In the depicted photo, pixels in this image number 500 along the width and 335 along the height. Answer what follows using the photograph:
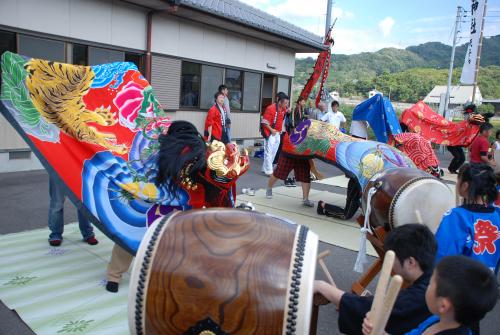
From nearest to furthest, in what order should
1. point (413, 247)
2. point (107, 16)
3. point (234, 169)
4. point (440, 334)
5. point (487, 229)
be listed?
point (440, 334) < point (413, 247) < point (487, 229) < point (234, 169) < point (107, 16)

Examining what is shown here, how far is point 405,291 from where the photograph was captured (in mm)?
1475

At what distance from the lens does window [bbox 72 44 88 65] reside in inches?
237

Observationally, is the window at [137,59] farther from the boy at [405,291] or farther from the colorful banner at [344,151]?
the boy at [405,291]

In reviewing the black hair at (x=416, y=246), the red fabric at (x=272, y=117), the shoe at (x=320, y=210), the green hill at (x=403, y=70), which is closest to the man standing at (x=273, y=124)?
the red fabric at (x=272, y=117)

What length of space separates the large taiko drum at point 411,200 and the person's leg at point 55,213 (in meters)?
2.26

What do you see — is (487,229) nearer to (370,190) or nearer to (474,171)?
(474,171)

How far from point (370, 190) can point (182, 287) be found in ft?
5.84

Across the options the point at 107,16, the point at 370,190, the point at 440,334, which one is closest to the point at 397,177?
the point at 370,190

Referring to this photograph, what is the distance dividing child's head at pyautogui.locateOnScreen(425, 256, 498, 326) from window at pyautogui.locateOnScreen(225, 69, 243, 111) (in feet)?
26.4

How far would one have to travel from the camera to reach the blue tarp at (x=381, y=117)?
576 cm

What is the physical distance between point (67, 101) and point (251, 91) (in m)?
6.99

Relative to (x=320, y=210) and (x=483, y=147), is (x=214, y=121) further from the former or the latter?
(x=483, y=147)

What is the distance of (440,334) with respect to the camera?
1211 millimetres

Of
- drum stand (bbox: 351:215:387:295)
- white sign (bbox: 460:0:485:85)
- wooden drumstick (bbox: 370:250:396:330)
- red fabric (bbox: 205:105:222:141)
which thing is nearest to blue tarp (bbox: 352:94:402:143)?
red fabric (bbox: 205:105:222:141)
